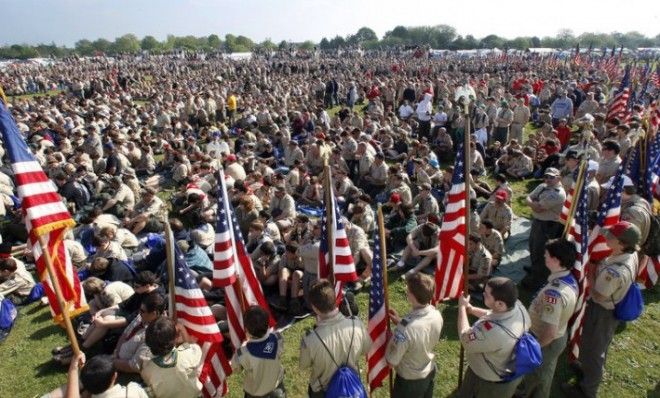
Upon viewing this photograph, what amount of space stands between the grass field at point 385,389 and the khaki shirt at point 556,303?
1797mm

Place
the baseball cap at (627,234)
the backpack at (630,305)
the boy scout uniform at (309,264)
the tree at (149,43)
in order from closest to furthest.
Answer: the baseball cap at (627,234) < the backpack at (630,305) < the boy scout uniform at (309,264) < the tree at (149,43)

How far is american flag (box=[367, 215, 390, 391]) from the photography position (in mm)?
4594

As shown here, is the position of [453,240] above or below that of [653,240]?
above

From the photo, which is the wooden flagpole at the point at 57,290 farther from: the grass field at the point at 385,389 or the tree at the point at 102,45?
the tree at the point at 102,45

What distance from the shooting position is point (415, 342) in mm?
4066

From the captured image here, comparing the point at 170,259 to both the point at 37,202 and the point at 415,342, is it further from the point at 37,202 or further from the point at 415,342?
the point at 415,342

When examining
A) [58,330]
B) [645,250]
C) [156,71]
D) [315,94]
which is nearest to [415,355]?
[645,250]

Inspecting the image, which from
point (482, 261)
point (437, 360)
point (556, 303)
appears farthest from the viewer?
point (482, 261)

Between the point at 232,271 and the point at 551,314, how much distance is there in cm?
329

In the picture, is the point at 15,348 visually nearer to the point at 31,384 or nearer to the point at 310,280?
the point at 31,384

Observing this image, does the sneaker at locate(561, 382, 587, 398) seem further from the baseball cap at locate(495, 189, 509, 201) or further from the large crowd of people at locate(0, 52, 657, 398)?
the baseball cap at locate(495, 189, 509, 201)

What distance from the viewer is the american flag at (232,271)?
5137 mm

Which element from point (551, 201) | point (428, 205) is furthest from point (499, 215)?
point (428, 205)

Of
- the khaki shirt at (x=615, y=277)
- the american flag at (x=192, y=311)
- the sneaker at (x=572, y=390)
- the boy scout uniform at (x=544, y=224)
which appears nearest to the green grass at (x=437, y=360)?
the sneaker at (x=572, y=390)
